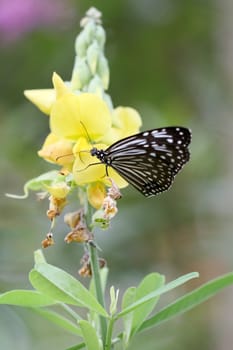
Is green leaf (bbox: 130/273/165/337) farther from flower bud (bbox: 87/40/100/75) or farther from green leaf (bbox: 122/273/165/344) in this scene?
flower bud (bbox: 87/40/100/75)

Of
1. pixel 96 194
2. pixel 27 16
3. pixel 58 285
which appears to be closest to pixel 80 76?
pixel 96 194

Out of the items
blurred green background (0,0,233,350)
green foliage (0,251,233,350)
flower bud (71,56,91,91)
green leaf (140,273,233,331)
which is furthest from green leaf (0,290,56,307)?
blurred green background (0,0,233,350)

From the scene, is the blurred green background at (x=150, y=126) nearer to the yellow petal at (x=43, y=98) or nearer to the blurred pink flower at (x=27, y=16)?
the blurred pink flower at (x=27, y=16)

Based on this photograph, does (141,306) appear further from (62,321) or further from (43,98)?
(43,98)

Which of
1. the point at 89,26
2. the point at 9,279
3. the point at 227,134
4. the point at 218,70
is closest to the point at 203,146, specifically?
the point at 227,134

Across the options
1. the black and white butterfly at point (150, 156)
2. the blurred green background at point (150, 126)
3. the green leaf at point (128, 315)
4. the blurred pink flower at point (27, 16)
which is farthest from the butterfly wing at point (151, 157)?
the blurred pink flower at point (27, 16)

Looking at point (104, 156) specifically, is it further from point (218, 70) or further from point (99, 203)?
point (218, 70)
